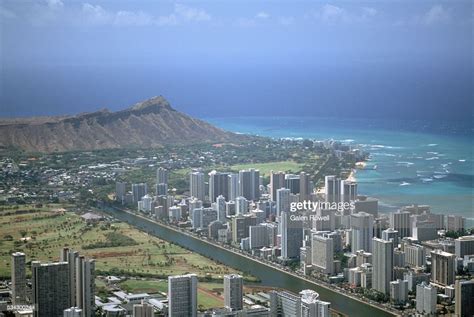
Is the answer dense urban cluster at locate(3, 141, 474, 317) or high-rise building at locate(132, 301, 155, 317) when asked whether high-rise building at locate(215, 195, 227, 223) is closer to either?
dense urban cluster at locate(3, 141, 474, 317)

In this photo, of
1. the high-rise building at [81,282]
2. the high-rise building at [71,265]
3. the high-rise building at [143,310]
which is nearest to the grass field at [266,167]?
the high-rise building at [71,265]

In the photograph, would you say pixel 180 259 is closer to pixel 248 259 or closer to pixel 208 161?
pixel 248 259

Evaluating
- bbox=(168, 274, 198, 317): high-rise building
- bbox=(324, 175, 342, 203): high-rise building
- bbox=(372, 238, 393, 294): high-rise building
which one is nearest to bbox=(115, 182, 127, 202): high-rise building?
bbox=(324, 175, 342, 203): high-rise building

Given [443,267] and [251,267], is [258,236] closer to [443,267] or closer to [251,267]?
[251,267]

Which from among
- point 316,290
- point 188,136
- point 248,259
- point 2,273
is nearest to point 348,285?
point 316,290

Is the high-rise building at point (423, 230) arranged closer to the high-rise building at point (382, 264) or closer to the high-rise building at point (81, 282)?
the high-rise building at point (382, 264)

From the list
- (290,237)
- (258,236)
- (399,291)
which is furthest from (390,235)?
(258,236)
